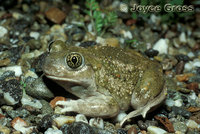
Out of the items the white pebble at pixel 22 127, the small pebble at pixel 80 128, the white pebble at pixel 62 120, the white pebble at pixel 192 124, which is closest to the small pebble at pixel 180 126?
the white pebble at pixel 192 124

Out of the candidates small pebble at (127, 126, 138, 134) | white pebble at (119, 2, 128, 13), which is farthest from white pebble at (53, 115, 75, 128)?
white pebble at (119, 2, 128, 13)

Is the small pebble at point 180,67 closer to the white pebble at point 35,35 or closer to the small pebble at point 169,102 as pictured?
the small pebble at point 169,102

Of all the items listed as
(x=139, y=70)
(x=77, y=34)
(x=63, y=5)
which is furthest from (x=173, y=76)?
(x=63, y=5)

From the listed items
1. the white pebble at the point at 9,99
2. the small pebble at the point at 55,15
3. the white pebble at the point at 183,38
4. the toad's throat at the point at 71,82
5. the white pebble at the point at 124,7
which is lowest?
the white pebble at the point at 9,99

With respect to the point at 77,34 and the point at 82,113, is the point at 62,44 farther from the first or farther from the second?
the point at 77,34

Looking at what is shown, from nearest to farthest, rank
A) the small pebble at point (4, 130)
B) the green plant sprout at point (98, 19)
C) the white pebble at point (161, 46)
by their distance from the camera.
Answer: the small pebble at point (4, 130)
the green plant sprout at point (98, 19)
the white pebble at point (161, 46)

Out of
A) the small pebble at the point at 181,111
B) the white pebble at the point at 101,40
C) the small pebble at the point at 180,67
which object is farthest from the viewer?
the white pebble at the point at 101,40
